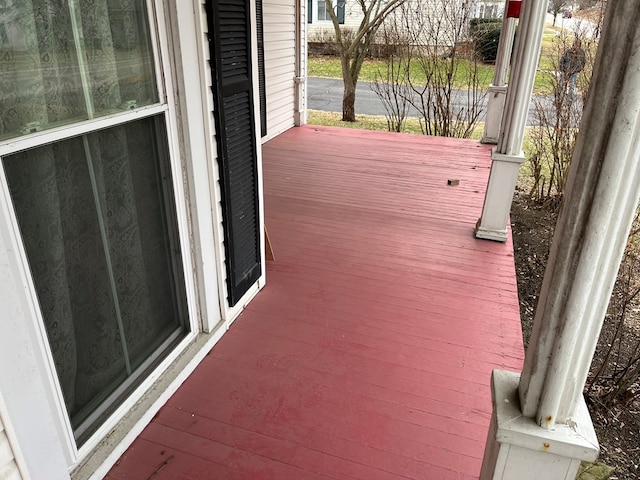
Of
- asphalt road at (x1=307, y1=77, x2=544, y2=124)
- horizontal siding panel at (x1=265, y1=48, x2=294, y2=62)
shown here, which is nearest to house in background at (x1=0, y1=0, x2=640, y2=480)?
horizontal siding panel at (x1=265, y1=48, x2=294, y2=62)

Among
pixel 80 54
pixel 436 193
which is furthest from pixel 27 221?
pixel 436 193

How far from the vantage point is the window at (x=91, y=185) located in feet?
4.46

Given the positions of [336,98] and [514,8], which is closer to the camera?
[514,8]

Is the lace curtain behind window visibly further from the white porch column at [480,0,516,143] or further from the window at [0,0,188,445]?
the white porch column at [480,0,516,143]

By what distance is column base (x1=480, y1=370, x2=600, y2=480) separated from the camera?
44.5 inches

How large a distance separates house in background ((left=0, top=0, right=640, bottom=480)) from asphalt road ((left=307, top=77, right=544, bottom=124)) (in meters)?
8.62

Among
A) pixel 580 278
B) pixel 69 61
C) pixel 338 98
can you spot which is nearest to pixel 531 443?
pixel 580 278

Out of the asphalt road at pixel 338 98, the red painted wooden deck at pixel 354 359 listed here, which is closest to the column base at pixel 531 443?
the red painted wooden deck at pixel 354 359

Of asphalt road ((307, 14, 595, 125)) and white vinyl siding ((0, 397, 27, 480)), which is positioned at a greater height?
white vinyl siding ((0, 397, 27, 480))

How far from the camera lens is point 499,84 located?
6590 millimetres

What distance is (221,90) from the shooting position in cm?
223

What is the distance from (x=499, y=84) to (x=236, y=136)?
17.4ft

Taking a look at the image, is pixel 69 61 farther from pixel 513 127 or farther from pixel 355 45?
pixel 355 45

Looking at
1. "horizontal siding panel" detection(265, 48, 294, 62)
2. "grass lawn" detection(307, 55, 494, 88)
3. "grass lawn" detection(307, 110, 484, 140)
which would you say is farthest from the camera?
"grass lawn" detection(307, 110, 484, 140)
